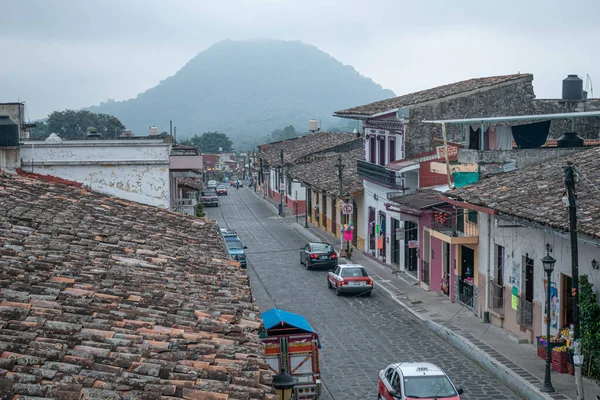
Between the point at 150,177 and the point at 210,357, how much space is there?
15.4 m

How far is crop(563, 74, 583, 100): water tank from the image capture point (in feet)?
139

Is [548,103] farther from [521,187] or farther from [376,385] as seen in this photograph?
[376,385]

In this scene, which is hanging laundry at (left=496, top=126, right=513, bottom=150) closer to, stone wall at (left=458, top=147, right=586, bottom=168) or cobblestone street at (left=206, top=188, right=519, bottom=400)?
stone wall at (left=458, top=147, right=586, bottom=168)

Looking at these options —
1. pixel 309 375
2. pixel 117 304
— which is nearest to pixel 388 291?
pixel 309 375

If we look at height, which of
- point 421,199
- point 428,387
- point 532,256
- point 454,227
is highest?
point 421,199

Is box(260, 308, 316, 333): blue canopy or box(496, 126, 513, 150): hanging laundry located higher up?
box(496, 126, 513, 150): hanging laundry

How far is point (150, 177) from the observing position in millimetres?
24172

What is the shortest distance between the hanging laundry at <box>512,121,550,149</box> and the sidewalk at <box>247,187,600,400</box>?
6.64 m

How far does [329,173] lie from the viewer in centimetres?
5594

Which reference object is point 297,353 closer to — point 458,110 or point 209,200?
point 458,110

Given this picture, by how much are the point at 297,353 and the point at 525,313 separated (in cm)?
884

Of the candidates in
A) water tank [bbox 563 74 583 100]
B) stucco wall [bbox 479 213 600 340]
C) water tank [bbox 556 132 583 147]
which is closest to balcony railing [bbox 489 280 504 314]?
stucco wall [bbox 479 213 600 340]

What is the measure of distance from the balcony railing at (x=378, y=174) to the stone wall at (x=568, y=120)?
308 inches

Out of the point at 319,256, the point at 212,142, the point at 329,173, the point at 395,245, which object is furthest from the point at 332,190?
the point at 212,142
